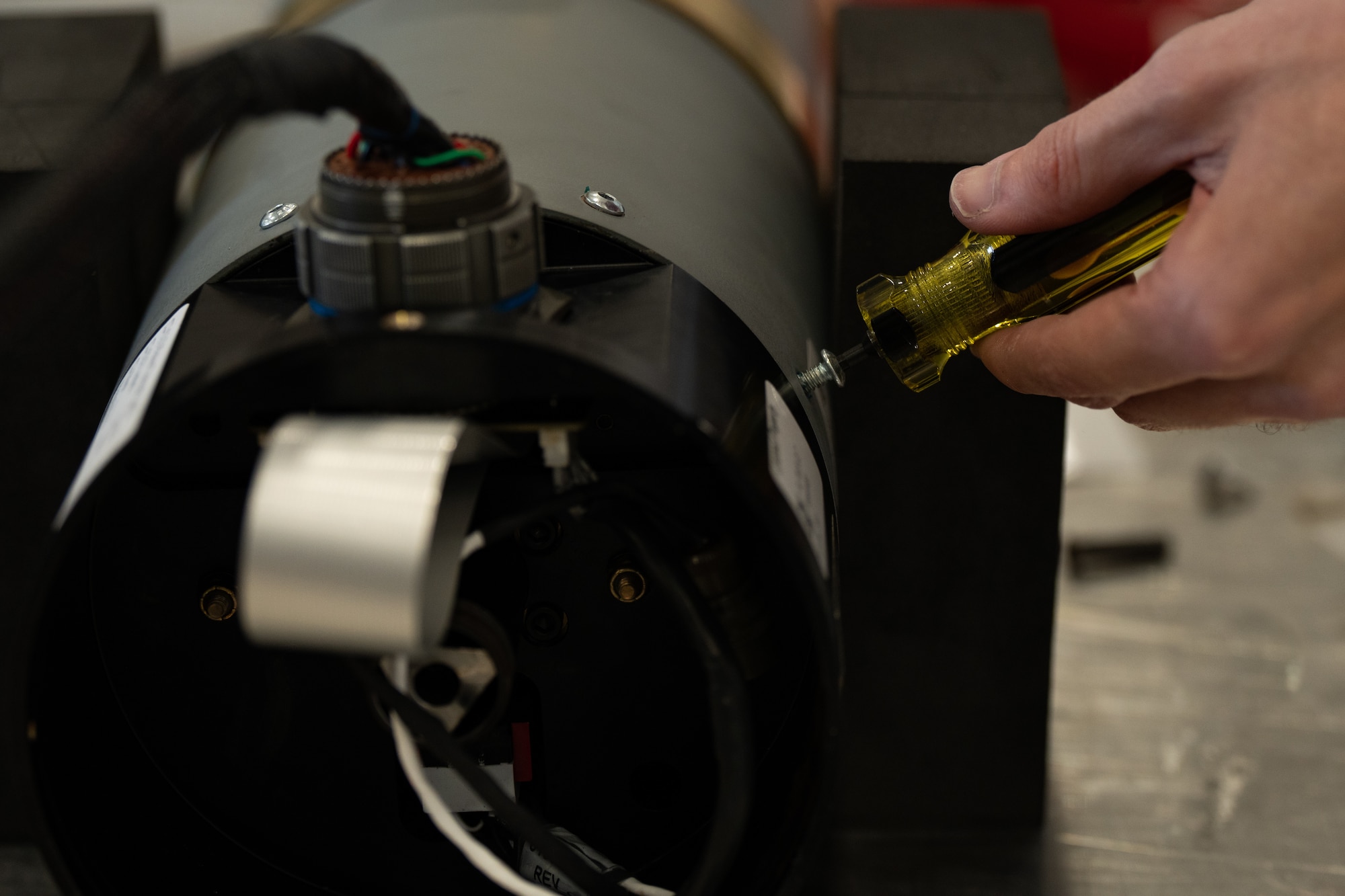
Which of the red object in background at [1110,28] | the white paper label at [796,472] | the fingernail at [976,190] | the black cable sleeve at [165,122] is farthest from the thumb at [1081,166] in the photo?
the red object in background at [1110,28]

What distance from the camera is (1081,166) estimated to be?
19.0 inches

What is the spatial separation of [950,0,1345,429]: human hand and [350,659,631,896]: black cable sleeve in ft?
0.89

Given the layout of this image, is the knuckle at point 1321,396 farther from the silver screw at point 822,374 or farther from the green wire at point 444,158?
the green wire at point 444,158

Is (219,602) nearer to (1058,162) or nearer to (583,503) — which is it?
(583,503)

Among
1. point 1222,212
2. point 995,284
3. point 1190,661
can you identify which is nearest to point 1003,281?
Answer: point 995,284

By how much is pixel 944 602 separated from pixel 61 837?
0.49m

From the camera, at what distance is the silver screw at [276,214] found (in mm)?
511

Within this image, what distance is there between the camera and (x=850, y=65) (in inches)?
30.4

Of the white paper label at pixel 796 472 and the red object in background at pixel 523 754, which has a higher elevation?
the white paper label at pixel 796 472

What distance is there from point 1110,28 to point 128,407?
152cm

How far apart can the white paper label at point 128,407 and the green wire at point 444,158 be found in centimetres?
12

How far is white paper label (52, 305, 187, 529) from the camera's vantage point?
39cm

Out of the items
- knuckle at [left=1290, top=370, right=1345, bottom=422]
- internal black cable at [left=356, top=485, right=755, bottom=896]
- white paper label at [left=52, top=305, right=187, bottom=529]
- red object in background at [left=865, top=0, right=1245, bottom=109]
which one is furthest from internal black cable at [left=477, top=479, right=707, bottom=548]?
red object in background at [left=865, top=0, right=1245, bottom=109]

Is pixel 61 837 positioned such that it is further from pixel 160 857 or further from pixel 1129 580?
pixel 1129 580
